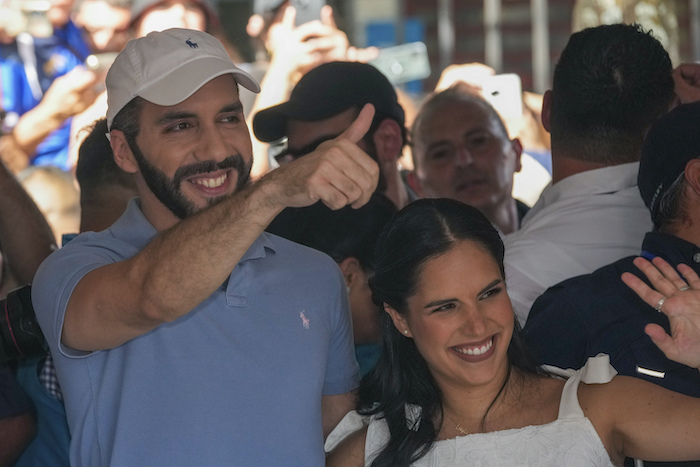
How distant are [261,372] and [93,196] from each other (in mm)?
1080

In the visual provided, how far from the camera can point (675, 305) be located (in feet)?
6.07

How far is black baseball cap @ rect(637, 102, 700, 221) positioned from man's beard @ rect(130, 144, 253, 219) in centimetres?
89

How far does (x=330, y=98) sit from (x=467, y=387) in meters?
1.21

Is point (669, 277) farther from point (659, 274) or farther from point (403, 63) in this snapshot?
point (403, 63)

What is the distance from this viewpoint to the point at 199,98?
79.6 inches

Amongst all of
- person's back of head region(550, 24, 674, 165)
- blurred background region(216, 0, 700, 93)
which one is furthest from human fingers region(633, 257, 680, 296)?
blurred background region(216, 0, 700, 93)

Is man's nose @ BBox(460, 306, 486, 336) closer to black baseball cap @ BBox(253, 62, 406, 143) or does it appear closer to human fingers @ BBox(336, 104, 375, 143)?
human fingers @ BBox(336, 104, 375, 143)

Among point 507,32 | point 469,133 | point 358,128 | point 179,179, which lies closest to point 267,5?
point 469,133

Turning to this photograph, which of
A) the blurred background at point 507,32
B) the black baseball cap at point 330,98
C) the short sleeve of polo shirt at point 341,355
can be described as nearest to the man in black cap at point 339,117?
the black baseball cap at point 330,98

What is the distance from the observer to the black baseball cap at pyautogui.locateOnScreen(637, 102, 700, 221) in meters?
2.11

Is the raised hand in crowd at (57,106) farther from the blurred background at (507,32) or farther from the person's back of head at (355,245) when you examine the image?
the blurred background at (507,32)

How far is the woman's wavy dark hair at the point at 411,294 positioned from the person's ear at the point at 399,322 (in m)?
0.02

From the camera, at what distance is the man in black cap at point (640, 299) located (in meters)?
2.06

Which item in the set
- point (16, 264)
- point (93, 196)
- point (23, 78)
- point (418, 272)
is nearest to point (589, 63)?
point (418, 272)
